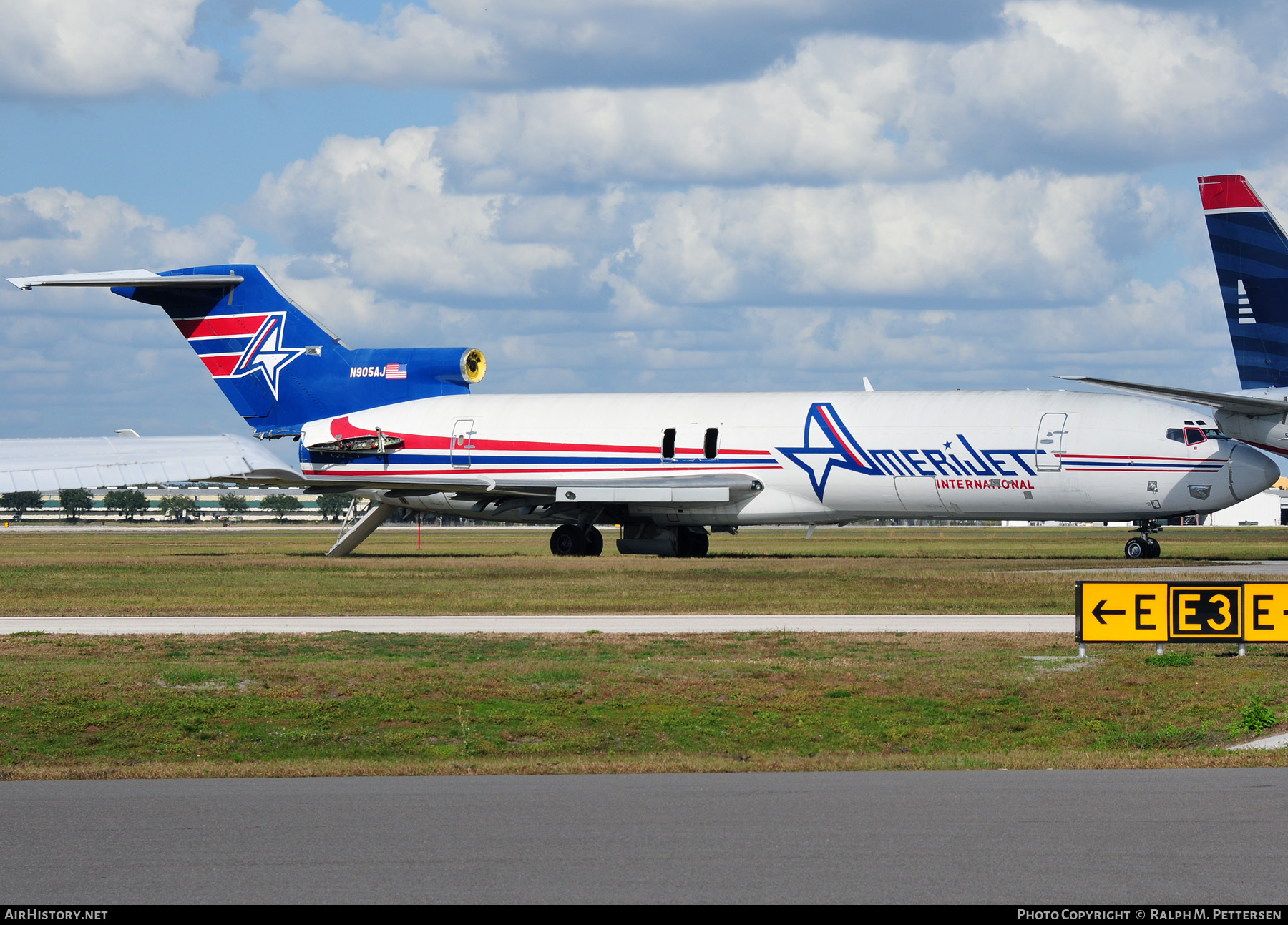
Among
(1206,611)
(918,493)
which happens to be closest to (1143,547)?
(918,493)

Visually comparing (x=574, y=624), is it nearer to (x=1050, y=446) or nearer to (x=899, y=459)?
(x=899, y=459)

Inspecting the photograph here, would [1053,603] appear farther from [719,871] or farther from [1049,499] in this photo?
[719,871]

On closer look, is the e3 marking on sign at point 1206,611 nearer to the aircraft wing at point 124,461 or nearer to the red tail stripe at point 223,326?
the aircraft wing at point 124,461

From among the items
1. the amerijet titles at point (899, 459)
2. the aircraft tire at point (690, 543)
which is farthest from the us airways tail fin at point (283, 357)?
the amerijet titles at point (899, 459)

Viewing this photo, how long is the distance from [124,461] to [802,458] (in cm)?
3599

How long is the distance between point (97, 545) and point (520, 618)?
159ft

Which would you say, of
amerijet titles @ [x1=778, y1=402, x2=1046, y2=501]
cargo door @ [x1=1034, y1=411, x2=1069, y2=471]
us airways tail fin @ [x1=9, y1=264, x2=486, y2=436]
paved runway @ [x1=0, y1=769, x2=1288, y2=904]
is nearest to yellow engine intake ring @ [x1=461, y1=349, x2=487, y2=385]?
us airways tail fin @ [x1=9, y1=264, x2=486, y2=436]

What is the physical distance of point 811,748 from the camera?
733 inches

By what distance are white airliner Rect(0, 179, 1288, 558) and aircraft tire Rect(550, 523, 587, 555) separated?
61 mm

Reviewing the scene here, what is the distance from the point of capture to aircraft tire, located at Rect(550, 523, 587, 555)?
169 ft

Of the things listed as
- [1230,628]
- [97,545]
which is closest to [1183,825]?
[1230,628]

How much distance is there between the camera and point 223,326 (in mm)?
56344

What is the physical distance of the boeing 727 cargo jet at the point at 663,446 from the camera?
1731 inches

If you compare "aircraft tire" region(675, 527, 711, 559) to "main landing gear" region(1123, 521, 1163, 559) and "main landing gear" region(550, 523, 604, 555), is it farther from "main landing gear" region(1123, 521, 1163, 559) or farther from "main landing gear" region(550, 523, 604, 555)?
"main landing gear" region(1123, 521, 1163, 559)
